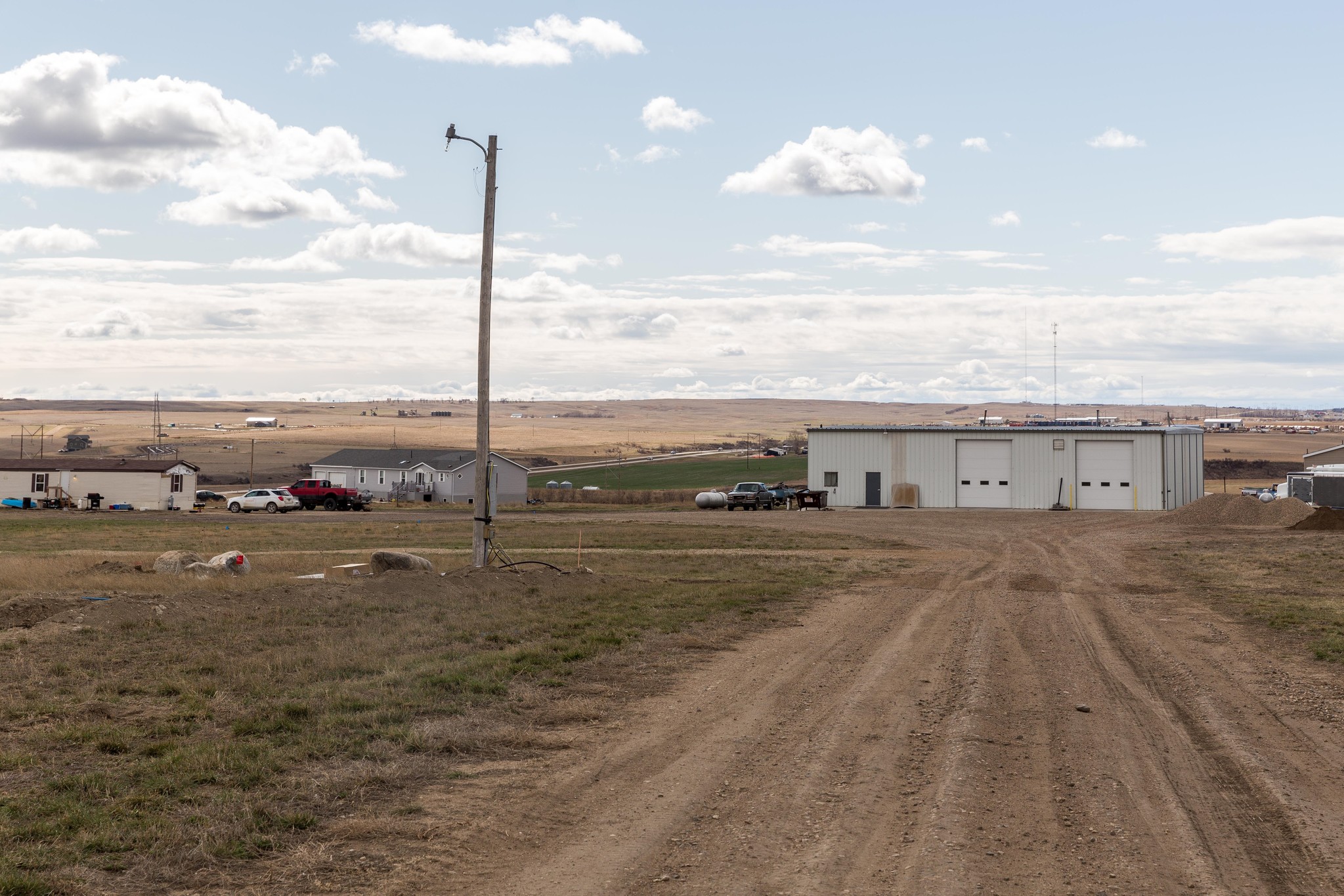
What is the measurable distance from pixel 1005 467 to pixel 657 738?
5468 centimetres

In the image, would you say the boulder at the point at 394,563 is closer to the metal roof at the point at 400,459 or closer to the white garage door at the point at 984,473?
the white garage door at the point at 984,473

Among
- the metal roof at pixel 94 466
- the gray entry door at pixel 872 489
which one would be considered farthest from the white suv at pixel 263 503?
the gray entry door at pixel 872 489

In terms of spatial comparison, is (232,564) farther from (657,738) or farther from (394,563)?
(657,738)

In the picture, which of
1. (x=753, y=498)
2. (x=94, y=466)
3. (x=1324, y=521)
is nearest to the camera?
(x=1324, y=521)

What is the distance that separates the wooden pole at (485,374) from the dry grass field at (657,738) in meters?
1.34

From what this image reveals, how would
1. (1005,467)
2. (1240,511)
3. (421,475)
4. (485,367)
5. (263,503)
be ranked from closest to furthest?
(485,367)
(1240,511)
(1005,467)
(263,503)
(421,475)

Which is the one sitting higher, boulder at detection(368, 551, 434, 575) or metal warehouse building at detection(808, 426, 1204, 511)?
metal warehouse building at detection(808, 426, 1204, 511)

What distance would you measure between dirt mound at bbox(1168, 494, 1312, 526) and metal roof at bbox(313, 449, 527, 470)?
49767 mm

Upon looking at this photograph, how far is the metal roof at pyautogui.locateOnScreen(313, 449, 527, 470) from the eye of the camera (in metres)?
84.4

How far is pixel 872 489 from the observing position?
209ft

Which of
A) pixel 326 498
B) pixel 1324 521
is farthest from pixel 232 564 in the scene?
pixel 326 498

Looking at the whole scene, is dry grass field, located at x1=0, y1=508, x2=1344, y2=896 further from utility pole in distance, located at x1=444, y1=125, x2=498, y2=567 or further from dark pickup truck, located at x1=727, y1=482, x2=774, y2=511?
dark pickup truck, located at x1=727, y1=482, x2=774, y2=511

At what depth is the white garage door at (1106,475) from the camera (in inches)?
2386

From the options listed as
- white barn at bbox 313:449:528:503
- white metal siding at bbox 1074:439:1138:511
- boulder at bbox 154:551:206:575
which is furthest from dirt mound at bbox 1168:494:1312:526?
white barn at bbox 313:449:528:503
